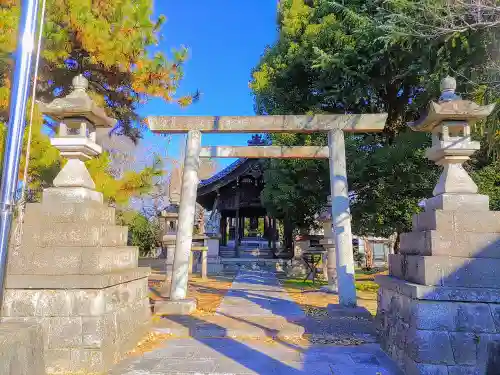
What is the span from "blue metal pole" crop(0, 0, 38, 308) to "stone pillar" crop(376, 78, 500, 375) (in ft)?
11.7

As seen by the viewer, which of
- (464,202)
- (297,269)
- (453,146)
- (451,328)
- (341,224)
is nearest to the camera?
(451,328)

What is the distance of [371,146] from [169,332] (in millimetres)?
8261

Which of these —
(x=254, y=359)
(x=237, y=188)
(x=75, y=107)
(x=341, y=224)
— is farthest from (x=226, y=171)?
(x=254, y=359)

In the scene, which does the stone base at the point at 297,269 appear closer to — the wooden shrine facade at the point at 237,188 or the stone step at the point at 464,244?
the wooden shrine facade at the point at 237,188

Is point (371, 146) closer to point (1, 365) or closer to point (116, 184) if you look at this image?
point (116, 184)

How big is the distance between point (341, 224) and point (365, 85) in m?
5.29

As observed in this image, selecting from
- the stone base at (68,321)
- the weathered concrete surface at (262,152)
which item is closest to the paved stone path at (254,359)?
the stone base at (68,321)

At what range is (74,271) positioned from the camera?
4.16 meters

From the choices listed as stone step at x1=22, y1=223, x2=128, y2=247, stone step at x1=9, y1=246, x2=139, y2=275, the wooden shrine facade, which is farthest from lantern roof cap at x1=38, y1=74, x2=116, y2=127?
the wooden shrine facade

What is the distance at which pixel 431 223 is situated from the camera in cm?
412

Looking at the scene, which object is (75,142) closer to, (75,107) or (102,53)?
(75,107)

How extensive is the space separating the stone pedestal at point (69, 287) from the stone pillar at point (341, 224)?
4.07 metres

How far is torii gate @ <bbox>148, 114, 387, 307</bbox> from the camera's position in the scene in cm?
714

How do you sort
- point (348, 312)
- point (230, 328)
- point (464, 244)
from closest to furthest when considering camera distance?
point (464, 244) → point (230, 328) → point (348, 312)
